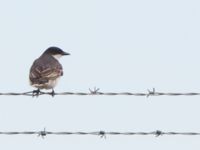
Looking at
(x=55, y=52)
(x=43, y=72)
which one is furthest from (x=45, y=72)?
(x=55, y=52)

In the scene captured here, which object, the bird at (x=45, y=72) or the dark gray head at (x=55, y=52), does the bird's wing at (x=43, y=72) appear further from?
the dark gray head at (x=55, y=52)

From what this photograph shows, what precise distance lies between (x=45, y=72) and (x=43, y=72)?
58 millimetres

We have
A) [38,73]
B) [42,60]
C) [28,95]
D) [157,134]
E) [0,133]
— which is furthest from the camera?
[42,60]

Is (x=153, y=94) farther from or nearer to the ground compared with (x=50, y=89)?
nearer to the ground

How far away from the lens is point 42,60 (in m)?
16.1

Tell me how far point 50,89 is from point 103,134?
4.49 metres

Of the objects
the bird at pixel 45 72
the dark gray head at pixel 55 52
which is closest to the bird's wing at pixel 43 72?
the bird at pixel 45 72

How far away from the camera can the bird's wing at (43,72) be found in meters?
14.8

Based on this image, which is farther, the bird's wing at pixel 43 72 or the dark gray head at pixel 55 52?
the dark gray head at pixel 55 52

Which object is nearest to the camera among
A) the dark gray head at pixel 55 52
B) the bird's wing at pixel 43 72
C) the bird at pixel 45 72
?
the bird at pixel 45 72

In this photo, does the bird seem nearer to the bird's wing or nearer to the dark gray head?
the bird's wing

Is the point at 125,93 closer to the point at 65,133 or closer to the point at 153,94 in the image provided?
the point at 153,94

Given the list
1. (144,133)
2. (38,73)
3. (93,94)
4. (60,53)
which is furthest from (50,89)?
(144,133)

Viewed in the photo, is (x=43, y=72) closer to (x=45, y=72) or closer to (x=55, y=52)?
(x=45, y=72)
